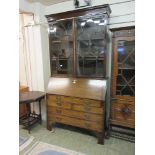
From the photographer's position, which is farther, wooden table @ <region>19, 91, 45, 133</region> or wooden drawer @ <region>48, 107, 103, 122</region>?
wooden table @ <region>19, 91, 45, 133</region>

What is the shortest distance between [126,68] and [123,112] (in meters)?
0.74

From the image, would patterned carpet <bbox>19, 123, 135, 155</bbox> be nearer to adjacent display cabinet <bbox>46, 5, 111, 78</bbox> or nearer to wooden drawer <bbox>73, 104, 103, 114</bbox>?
wooden drawer <bbox>73, 104, 103, 114</bbox>

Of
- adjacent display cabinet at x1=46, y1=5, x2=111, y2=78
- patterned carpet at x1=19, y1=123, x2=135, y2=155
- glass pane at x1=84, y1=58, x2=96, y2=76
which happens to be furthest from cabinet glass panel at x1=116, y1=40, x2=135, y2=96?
patterned carpet at x1=19, y1=123, x2=135, y2=155

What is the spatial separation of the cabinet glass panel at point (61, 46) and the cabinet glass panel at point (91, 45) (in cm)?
18

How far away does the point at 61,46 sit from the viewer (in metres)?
2.80

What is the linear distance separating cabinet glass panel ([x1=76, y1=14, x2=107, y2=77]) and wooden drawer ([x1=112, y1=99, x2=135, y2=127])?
575 millimetres

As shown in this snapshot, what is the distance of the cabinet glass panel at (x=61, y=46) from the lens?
2.69 meters

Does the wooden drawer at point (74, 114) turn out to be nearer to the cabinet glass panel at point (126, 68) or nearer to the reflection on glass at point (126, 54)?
the cabinet glass panel at point (126, 68)

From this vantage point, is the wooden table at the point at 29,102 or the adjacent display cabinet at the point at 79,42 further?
the wooden table at the point at 29,102

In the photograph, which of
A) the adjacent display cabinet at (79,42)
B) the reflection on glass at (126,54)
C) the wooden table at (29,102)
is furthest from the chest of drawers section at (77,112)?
the reflection on glass at (126,54)

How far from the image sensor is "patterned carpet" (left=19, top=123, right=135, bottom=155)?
7.52ft
